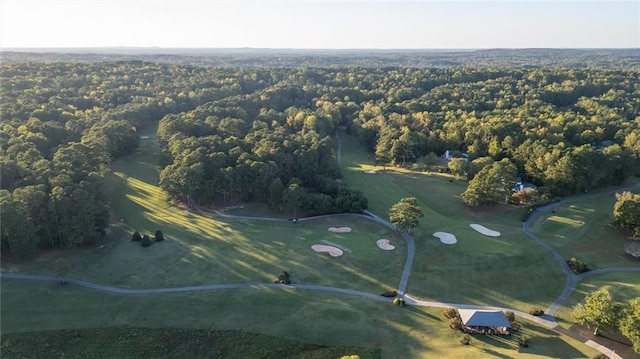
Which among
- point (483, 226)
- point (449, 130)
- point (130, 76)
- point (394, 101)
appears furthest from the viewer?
point (130, 76)

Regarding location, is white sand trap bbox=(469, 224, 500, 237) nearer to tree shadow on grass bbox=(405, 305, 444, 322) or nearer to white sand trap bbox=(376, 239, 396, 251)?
white sand trap bbox=(376, 239, 396, 251)

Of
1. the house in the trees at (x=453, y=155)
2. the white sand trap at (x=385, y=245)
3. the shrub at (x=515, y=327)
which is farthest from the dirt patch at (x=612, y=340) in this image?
the house in the trees at (x=453, y=155)

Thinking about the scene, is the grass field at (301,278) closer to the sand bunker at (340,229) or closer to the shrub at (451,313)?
the sand bunker at (340,229)

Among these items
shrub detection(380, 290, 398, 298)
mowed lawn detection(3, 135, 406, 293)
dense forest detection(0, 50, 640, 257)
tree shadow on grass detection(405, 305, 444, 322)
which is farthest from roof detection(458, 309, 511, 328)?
dense forest detection(0, 50, 640, 257)

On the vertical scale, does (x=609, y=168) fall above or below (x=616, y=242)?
above

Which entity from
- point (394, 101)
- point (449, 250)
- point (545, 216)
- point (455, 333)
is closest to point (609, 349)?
point (455, 333)

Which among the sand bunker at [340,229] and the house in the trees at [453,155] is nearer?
the sand bunker at [340,229]

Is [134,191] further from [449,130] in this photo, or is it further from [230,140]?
[449,130]
